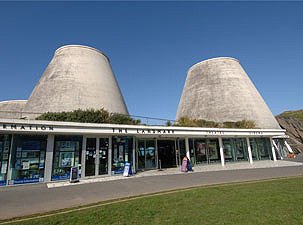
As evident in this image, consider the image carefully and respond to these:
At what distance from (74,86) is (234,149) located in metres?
18.7

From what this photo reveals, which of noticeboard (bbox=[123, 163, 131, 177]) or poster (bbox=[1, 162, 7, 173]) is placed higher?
poster (bbox=[1, 162, 7, 173])

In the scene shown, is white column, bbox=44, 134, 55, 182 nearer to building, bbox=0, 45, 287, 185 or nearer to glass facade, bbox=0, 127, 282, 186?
building, bbox=0, 45, 287, 185

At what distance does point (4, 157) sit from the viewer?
8.86 meters

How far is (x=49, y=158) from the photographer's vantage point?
383 inches

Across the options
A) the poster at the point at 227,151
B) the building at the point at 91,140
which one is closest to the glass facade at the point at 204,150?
the building at the point at 91,140

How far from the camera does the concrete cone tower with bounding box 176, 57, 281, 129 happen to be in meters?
26.5

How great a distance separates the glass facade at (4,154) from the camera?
28.5 feet

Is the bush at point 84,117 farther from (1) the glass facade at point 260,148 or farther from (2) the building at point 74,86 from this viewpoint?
(1) the glass facade at point 260,148

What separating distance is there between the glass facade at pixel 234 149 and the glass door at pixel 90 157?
1377 centimetres

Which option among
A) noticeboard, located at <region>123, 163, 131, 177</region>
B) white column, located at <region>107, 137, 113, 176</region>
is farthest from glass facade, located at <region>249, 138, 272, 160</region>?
white column, located at <region>107, 137, 113, 176</region>

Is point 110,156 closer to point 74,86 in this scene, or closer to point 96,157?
point 96,157

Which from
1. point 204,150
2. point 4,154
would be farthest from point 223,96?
point 4,154

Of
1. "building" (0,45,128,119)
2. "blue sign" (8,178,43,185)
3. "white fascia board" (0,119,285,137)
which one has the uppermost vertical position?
"building" (0,45,128,119)

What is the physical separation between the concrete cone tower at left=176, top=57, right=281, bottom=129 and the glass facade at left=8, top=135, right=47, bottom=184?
24598mm
